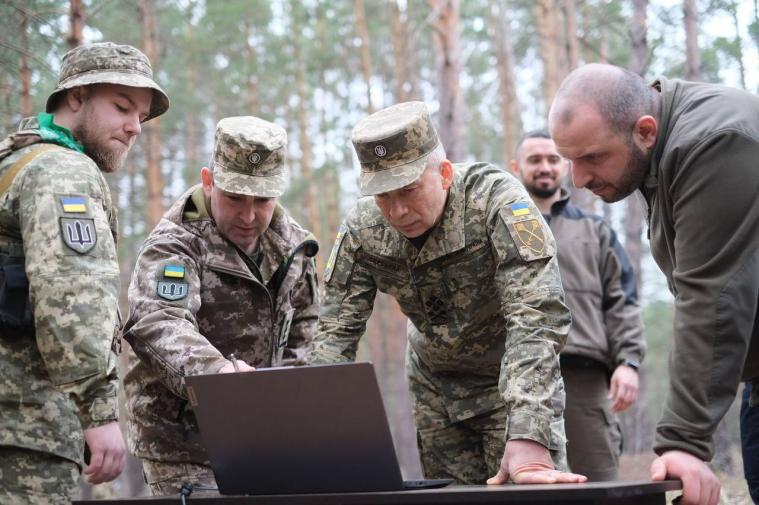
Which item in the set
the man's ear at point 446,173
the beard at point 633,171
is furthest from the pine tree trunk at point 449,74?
the beard at point 633,171

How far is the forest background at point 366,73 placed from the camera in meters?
10.3

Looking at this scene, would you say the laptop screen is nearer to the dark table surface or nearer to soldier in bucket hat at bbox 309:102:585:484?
the dark table surface

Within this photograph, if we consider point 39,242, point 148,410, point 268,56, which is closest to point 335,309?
point 148,410

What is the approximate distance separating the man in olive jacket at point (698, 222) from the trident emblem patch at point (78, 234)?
173 centimetres

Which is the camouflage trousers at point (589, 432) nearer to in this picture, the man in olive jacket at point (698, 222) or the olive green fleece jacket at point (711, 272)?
the man in olive jacket at point (698, 222)

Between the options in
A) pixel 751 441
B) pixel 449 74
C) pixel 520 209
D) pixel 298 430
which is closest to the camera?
pixel 298 430

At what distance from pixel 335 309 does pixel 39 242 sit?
1309 mm

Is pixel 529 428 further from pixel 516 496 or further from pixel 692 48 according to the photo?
pixel 692 48

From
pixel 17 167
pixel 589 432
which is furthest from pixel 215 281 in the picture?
pixel 589 432

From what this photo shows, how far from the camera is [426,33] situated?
24.1 meters

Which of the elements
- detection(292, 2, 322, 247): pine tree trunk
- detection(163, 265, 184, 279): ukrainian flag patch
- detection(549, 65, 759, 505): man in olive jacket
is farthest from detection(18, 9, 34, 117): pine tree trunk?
detection(292, 2, 322, 247): pine tree trunk

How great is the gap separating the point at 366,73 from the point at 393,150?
15392mm

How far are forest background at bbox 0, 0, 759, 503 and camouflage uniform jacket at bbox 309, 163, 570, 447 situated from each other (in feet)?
13.0

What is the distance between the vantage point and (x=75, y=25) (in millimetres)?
8203
